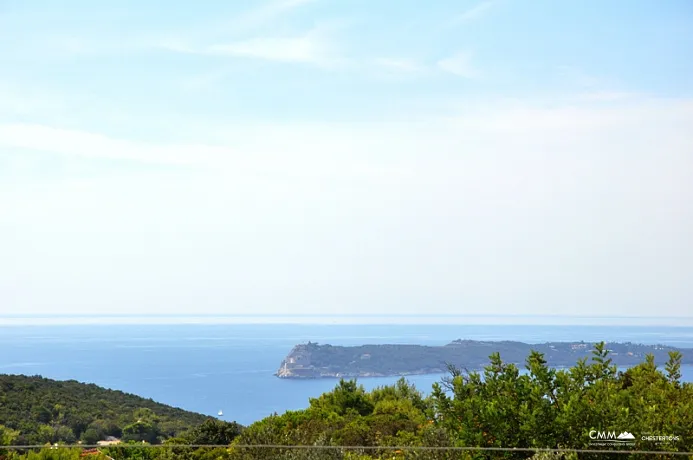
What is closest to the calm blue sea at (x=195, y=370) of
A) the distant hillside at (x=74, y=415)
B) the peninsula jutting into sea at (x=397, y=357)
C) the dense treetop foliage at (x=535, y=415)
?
the peninsula jutting into sea at (x=397, y=357)

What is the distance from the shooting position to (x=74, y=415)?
25719 mm

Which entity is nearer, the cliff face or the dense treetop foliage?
the dense treetop foliage

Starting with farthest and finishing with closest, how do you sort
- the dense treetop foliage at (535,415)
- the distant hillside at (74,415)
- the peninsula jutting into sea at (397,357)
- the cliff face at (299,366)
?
the cliff face at (299,366) < the peninsula jutting into sea at (397,357) < the distant hillside at (74,415) < the dense treetop foliage at (535,415)

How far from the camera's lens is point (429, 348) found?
75.6 meters

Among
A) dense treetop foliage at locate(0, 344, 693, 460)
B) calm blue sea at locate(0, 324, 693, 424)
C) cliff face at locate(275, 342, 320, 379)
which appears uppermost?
dense treetop foliage at locate(0, 344, 693, 460)

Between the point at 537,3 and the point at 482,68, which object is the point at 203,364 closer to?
the point at 482,68

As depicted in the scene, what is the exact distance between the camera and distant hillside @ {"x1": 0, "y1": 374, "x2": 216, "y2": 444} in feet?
76.5

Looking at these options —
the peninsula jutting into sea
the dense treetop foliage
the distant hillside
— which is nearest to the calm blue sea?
the peninsula jutting into sea

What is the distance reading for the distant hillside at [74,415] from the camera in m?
23.3

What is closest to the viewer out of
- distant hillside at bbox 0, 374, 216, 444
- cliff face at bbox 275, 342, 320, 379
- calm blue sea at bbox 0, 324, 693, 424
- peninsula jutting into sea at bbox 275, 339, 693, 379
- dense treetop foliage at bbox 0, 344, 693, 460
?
dense treetop foliage at bbox 0, 344, 693, 460

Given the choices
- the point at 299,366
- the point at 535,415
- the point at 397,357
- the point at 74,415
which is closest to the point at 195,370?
the point at 299,366

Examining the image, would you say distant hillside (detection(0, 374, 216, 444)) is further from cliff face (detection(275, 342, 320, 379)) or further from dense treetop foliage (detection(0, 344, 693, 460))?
cliff face (detection(275, 342, 320, 379))

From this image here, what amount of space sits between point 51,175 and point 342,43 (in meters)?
31.7

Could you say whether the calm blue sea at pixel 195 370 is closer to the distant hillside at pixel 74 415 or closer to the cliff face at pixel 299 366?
the cliff face at pixel 299 366
